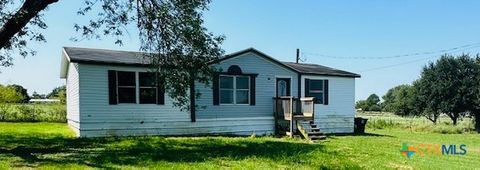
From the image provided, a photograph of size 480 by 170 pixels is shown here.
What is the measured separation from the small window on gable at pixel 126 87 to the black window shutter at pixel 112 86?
7.5 inches

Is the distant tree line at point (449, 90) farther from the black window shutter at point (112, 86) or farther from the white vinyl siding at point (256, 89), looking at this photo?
the black window shutter at point (112, 86)

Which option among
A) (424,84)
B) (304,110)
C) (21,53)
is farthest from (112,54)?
(424,84)

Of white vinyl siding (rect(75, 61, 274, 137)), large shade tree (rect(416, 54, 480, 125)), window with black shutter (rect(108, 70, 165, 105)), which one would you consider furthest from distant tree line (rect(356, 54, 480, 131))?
window with black shutter (rect(108, 70, 165, 105))

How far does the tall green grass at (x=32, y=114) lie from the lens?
88.6ft

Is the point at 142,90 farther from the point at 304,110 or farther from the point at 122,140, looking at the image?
the point at 304,110

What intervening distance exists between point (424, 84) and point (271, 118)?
1817 cm

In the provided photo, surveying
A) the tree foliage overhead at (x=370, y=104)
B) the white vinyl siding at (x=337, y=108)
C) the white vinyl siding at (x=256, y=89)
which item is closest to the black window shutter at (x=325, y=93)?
the white vinyl siding at (x=337, y=108)

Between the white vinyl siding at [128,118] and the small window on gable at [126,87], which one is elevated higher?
the small window on gable at [126,87]

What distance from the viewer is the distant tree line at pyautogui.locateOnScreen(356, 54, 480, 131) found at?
30656 millimetres

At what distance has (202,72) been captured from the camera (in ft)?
45.0

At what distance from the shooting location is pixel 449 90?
31.4 m

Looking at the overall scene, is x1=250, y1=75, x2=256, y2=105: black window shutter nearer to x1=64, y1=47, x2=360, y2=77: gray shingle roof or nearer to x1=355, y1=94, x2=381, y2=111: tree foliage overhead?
x1=64, y1=47, x2=360, y2=77: gray shingle roof

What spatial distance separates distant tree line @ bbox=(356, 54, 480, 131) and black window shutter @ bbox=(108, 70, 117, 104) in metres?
24.8

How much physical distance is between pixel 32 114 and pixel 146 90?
14.2 metres
